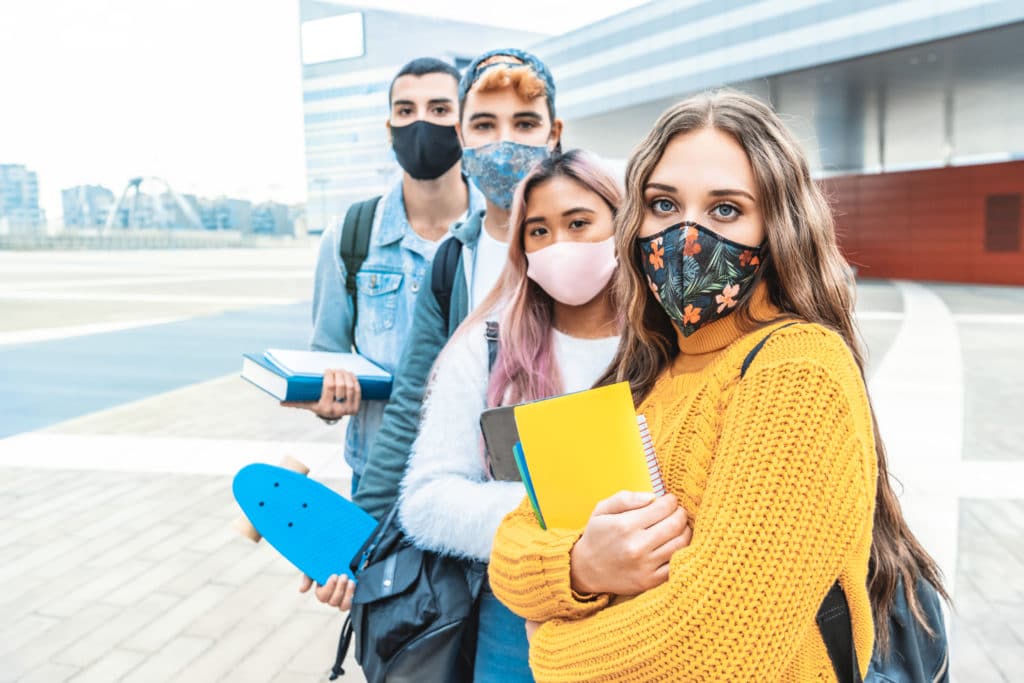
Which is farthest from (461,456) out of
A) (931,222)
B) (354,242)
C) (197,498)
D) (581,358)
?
(931,222)

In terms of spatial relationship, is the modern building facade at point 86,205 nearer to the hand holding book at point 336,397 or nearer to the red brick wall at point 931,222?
the red brick wall at point 931,222

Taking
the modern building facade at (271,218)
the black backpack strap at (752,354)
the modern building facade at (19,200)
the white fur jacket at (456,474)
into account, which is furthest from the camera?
the modern building facade at (271,218)

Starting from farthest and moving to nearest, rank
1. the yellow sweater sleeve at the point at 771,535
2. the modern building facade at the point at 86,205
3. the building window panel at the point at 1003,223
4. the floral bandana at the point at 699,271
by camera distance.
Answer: the modern building facade at the point at 86,205, the building window panel at the point at 1003,223, the floral bandana at the point at 699,271, the yellow sweater sleeve at the point at 771,535

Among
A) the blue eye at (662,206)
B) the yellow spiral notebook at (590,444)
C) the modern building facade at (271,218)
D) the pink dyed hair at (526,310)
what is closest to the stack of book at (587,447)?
the yellow spiral notebook at (590,444)

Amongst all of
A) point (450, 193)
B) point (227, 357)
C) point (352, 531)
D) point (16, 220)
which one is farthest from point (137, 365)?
point (16, 220)

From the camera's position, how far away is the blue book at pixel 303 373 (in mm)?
1882

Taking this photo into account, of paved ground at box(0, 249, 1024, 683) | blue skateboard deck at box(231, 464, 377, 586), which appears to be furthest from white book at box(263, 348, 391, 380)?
paved ground at box(0, 249, 1024, 683)

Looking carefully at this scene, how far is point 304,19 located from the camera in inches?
2591

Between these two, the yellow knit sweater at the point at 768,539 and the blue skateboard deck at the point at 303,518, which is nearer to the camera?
the yellow knit sweater at the point at 768,539

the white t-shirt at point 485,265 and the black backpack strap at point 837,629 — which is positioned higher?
the white t-shirt at point 485,265

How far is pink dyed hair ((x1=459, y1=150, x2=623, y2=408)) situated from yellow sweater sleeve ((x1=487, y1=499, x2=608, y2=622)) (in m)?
0.39

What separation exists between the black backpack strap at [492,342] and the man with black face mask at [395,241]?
0.70 meters

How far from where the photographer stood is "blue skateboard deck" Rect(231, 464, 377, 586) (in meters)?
1.57

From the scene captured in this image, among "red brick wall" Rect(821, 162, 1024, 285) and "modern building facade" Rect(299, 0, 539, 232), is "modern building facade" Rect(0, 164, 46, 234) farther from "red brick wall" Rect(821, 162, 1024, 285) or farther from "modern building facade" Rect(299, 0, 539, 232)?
"red brick wall" Rect(821, 162, 1024, 285)
